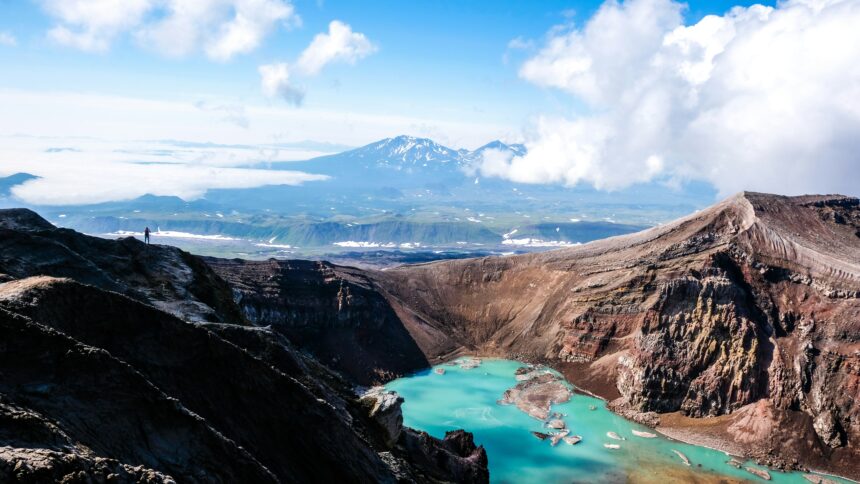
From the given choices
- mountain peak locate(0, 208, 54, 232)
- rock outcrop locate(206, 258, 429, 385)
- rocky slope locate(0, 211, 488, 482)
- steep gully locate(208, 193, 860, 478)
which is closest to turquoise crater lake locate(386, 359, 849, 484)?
steep gully locate(208, 193, 860, 478)

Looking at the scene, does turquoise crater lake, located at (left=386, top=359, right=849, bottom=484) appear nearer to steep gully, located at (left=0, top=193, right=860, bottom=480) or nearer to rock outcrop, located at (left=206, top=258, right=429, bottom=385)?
steep gully, located at (left=0, top=193, right=860, bottom=480)

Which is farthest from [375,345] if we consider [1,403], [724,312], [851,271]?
[1,403]

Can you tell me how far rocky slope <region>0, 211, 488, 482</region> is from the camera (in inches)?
523

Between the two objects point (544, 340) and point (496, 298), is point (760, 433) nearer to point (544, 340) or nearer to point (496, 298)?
point (544, 340)

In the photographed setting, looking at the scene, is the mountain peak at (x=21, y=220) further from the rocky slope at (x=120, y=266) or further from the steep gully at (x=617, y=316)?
the steep gully at (x=617, y=316)

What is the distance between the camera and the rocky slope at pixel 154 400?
43.6 ft

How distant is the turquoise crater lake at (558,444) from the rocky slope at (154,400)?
14391 millimetres

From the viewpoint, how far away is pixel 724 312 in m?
59.3

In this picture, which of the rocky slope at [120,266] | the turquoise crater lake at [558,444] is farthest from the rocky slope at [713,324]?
the rocky slope at [120,266]

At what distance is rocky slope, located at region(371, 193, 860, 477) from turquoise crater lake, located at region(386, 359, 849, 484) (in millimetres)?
3491

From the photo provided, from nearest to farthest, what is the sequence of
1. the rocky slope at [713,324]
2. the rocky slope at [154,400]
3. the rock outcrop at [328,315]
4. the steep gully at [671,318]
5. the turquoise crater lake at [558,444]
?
1. the rocky slope at [154,400]
2. the turquoise crater lake at [558,444]
3. the rocky slope at [713,324]
4. the steep gully at [671,318]
5. the rock outcrop at [328,315]

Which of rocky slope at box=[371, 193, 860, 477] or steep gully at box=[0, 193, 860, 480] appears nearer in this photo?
steep gully at box=[0, 193, 860, 480]

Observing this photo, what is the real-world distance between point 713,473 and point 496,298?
45511 mm

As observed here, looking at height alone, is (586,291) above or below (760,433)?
above
